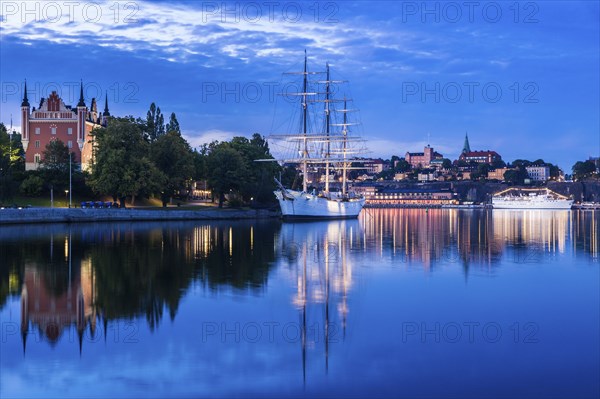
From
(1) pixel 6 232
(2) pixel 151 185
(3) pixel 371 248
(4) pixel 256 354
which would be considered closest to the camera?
(4) pixel 256 354

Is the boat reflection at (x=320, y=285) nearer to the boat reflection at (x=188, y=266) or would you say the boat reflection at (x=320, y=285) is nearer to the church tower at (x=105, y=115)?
the boat reflection at (x=188, y=266)

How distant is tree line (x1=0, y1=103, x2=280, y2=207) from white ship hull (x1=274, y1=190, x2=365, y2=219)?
9885mm

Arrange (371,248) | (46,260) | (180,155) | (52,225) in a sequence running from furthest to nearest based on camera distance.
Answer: (180,155) < (52,225) < (371,248) < (46,260)

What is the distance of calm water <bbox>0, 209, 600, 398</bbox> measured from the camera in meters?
12.7

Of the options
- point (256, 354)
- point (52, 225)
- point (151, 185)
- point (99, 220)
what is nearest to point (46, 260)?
point (256, 354)

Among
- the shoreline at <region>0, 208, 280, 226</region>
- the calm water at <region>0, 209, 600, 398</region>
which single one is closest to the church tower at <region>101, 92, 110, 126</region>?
the shoreline at <region>0, 208, 280, 226</region>

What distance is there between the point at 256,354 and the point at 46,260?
20.7 meters

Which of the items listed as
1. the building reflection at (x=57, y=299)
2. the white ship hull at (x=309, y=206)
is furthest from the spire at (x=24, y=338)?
the white ship hull at (x=309, y=206)

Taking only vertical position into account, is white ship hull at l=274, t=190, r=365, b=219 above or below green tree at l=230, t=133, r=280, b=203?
below

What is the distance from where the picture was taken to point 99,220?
69.4 metres

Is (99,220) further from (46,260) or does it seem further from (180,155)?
(46,260)

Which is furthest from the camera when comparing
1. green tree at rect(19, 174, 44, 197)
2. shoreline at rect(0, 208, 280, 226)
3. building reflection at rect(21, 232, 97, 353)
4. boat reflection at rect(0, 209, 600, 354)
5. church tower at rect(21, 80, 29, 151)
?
church tower at rect(21, 80, 29, 151)

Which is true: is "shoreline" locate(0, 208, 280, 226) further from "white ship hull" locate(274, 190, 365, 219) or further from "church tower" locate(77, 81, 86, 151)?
"church tower" locate(77, 81, 86, 151)

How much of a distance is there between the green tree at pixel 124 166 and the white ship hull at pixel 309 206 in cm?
1648
